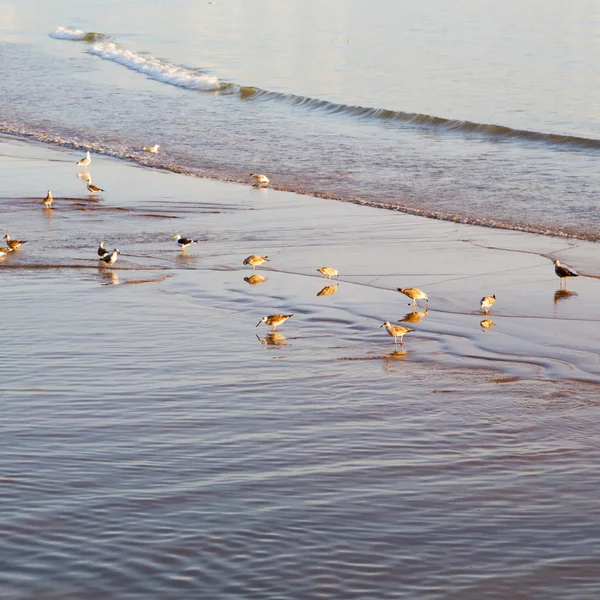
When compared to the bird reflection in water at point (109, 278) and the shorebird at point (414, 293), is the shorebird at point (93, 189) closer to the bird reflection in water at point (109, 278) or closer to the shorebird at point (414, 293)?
the bird reflection in water at point (109, 278)

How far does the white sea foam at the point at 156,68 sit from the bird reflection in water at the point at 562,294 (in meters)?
22.1

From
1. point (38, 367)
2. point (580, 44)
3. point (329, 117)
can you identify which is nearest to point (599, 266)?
point (38, 367)

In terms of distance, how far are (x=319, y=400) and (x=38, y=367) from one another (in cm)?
237

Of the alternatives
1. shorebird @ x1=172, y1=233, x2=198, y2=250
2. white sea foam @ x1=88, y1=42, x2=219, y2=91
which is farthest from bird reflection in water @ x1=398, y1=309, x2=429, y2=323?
white sea foam @ x1=88, y1=42, x2=219, y2=91

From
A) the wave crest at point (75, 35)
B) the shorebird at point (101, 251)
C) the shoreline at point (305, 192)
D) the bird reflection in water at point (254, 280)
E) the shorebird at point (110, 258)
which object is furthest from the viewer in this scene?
the wave crest at point (75, 35)

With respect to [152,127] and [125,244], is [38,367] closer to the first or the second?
[125,244]

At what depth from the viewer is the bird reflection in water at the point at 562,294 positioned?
12.0m

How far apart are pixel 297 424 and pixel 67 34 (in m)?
43.5

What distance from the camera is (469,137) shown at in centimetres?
2473

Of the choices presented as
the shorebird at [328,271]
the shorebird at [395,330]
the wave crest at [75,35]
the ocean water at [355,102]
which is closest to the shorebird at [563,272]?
the shorebird at [328,271]

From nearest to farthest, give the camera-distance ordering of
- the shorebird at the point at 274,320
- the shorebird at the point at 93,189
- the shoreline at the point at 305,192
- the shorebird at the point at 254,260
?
the shorebird at the point at 274,320, the shorebird at the point at 254,260, the shoreline at the point at 305,192, the shorebird at the point at 93,189

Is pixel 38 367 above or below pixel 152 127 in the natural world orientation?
below

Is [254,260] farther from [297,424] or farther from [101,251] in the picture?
[297,424]

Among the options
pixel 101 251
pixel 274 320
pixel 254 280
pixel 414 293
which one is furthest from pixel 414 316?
pixel 101 251
